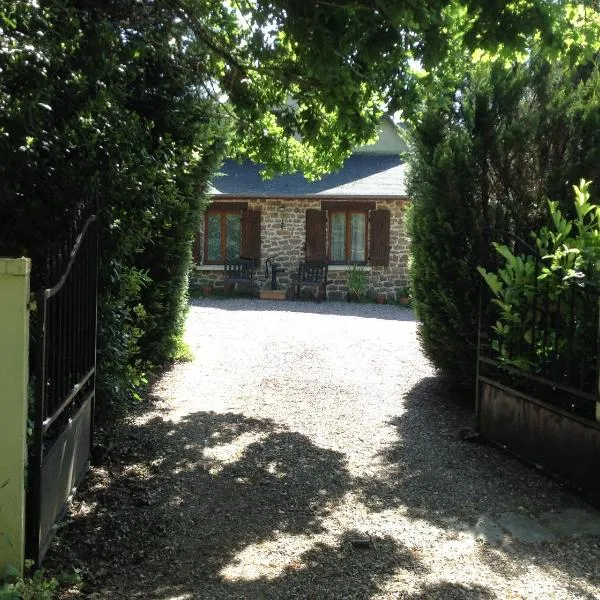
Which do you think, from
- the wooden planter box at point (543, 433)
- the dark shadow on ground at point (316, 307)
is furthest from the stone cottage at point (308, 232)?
the wooden planter box at point (543, 433)

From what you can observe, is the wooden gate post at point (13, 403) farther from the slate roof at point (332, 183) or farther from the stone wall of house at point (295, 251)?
the stone wall of house at point (295, 251)

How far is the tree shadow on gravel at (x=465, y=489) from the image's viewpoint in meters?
4.02

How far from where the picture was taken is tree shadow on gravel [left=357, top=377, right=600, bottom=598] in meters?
4.02

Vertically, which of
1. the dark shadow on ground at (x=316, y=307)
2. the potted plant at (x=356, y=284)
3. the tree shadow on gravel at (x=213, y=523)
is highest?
the potted plant at (x=356, y=284)

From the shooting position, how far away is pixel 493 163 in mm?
7184

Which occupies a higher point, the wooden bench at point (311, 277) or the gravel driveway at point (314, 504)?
the wooden bench at point (311, 277)

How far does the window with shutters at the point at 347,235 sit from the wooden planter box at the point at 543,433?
13.7 meters

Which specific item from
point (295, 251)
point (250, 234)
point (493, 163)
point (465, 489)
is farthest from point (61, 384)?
point (295, 251)

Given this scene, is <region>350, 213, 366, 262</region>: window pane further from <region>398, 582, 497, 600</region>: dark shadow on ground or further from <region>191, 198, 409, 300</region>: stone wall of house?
<region>398, 582, 497, 600</region>: dark shadow on ground

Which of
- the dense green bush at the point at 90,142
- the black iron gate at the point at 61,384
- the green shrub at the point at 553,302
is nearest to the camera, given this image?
the black iron gate at the point at 61,384

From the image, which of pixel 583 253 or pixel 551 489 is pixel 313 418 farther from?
pixel 583 253

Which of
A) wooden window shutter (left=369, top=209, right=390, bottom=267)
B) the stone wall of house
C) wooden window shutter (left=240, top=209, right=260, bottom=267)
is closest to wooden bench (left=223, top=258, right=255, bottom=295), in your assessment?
wooden window shutter (left=240, top=209, right=260, bottom=267)

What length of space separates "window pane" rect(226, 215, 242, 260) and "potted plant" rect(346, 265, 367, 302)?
124 inches

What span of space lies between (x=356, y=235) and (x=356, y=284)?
153 cm
